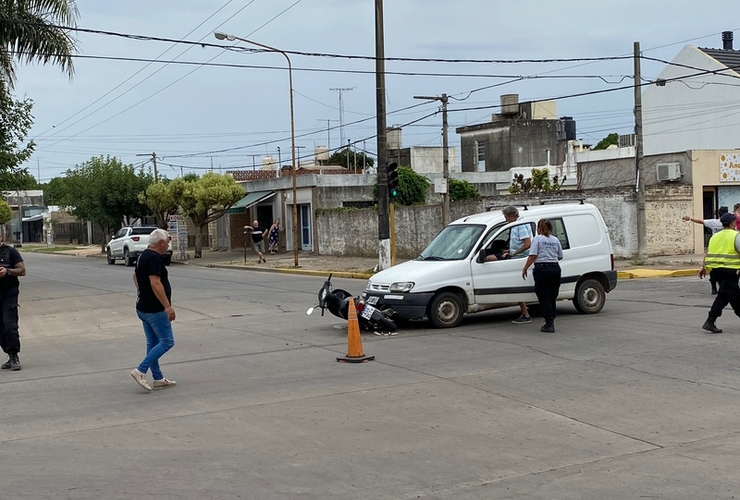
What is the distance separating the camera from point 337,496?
5.77 metres

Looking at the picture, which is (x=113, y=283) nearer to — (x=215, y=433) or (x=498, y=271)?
(x=498, y=271)

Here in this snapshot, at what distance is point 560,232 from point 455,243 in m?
1.85

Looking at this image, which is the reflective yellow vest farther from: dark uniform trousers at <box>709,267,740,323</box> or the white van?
the white van

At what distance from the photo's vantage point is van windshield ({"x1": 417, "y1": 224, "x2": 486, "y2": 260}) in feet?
45.6

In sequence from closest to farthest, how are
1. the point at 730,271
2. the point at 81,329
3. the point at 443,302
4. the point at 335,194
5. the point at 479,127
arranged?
the point at 730,271, the point at 443,302, the point at 81,329, the point at 335,194, the point at 479,127

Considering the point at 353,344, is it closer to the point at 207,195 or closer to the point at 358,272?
the point at 358,272

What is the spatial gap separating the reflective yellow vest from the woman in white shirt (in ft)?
7.05

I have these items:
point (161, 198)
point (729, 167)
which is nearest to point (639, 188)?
point (729, 167)

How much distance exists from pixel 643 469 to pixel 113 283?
23515 mm

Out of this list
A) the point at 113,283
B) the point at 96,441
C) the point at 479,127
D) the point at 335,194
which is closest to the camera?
the point at 96,441

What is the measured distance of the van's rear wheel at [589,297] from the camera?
1465 centimetres

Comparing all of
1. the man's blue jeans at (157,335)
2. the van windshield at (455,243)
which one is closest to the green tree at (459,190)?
the van windshield at (455,243)

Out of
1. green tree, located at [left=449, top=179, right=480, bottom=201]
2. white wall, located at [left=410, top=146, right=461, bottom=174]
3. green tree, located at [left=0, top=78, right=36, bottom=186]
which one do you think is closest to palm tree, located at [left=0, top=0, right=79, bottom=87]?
green tree, located at [left=0, top=78, right=36, bottom=186]

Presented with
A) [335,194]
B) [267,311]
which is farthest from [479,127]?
[267,311]
